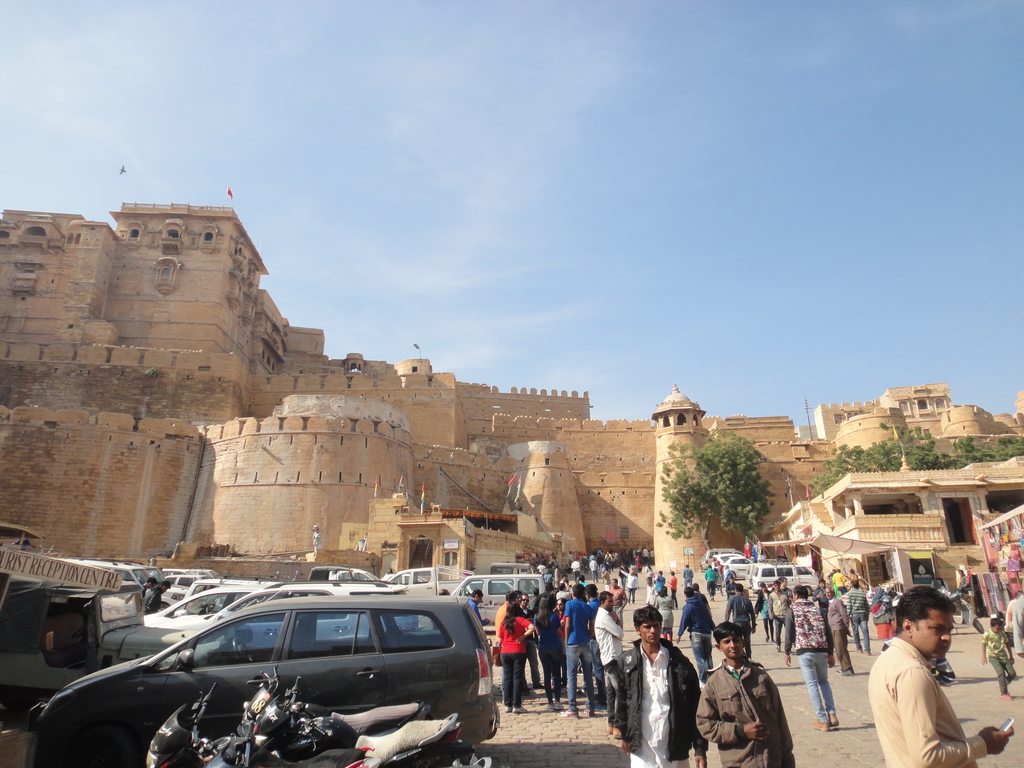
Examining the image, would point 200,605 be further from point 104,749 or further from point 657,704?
point 657,704

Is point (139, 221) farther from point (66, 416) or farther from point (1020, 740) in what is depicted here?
point (1020, 740)

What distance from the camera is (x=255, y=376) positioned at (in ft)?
127

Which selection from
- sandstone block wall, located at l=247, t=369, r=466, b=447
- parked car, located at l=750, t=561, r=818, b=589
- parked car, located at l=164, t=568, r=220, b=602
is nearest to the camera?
parked car, located at l=164, t=568, r=220, b=602

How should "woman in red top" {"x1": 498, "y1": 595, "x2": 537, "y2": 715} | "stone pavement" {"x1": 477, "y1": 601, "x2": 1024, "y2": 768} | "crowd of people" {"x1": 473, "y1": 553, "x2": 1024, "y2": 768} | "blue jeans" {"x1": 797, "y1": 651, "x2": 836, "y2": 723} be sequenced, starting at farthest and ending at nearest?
"woman in red top" {"x1": 498, "y1": 595, "x2": 537, "y2": 715}, "blue jeans" {"x1": 797, "y1": 651, "x2": 836, "y2": 723}, "stone pavement" {"x1": 477, "y1": 601, "x2": 1024, "y2": 768}, "crowd of people" {"x1": 473, "y1": 553, "x2": 1024, "y2": 768}

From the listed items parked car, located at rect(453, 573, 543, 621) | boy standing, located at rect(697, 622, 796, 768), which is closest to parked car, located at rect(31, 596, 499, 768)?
boy standing, located at rect(697, 622, 796, 768)

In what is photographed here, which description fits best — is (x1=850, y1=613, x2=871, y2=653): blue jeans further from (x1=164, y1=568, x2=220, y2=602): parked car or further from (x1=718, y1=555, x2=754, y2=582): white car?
(x1=164, y1=568, x2=220, y2=602): parked car

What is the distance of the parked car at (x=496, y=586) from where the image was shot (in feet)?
38.1

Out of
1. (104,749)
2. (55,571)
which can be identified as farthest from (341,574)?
(104,749)

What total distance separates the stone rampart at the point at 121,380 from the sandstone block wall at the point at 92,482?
7.20 metres

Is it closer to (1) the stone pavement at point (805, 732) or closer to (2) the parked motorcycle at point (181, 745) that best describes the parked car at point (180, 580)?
(1) the stone pavement at point (805, 732)

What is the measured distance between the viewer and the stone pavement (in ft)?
16.7

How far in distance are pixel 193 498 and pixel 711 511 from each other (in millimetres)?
22495

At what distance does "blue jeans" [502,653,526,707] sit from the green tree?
2531 cm

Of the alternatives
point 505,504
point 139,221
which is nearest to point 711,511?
point 505,504
